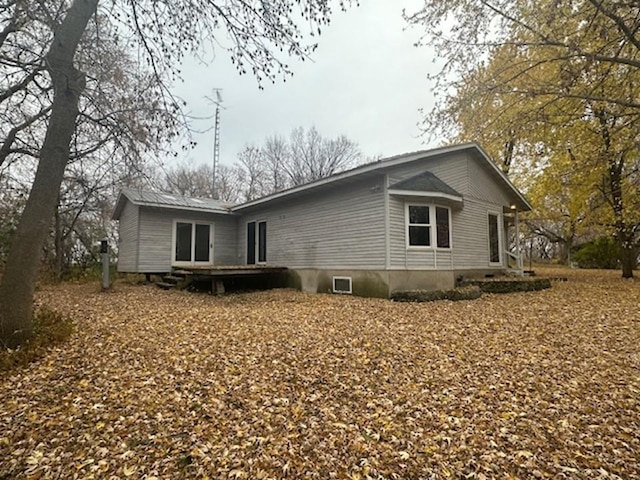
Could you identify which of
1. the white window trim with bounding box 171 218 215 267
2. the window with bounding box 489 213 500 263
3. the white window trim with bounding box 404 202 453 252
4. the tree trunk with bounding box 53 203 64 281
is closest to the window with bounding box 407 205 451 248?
the white window trim with bounding box 404 202 453 252

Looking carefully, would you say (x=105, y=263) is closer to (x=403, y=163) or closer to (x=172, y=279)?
(x=172, y=279)

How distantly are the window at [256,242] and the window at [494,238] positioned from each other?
8155 millimetres

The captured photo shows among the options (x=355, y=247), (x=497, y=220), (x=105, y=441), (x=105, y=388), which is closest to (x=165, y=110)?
(x=105, y=388)

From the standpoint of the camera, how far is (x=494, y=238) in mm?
11906

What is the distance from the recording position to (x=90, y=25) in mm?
5312

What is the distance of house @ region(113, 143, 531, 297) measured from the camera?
8656 millimetres

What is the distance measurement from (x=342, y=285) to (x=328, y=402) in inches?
254

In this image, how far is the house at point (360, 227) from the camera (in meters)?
8.66

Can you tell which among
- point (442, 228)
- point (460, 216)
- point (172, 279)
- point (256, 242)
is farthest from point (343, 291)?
point (172, 279)

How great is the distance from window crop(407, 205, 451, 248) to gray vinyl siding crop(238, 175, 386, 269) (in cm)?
90

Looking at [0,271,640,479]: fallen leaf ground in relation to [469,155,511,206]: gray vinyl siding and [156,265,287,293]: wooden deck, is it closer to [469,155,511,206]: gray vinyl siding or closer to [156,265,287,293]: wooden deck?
[156,265,287,293]: wooden deck

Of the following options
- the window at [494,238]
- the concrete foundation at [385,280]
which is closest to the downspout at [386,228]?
the concrete foundation at [385,280]

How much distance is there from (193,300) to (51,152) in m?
5.20

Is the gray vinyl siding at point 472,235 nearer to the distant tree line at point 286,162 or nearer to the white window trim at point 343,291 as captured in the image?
the white window trim at point 343,291
